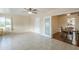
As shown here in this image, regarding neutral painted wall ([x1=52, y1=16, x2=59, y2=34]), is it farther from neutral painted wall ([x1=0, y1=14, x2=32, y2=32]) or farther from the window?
the window

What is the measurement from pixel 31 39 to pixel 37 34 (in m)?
0.19

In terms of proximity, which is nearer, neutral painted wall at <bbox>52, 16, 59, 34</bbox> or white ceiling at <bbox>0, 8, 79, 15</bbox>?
white ceiling at <bbox>0, 8, 79, 15</bbox>

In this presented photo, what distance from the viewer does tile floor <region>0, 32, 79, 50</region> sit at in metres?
2.54

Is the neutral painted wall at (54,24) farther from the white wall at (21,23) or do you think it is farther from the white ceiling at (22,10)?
the white wall at (21,23)

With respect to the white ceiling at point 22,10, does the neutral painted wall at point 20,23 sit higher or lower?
lower

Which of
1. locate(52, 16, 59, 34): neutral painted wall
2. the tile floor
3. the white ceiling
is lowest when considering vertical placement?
the tile floor

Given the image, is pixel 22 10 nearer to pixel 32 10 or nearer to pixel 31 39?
pixel 32 10

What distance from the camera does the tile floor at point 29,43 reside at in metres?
2.54

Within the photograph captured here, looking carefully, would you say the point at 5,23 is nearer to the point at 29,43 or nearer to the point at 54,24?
the point at 29,43

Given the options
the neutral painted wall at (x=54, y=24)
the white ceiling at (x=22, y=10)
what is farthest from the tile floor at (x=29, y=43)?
the white ceiling at (x=22, y=10)

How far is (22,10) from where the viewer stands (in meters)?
2.54

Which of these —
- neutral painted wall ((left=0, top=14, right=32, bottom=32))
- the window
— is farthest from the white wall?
the window

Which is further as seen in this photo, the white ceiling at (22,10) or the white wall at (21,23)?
the white wall at (21,23)

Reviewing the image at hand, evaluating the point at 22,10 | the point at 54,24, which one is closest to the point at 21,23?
the point at 22,10
